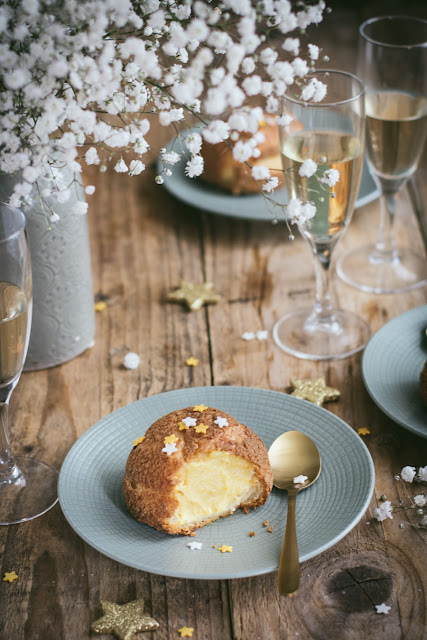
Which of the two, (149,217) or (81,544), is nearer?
(81,544)

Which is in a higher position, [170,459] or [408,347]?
[170,459]

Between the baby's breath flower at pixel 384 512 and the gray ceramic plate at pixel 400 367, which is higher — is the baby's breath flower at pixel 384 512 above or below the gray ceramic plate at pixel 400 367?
below

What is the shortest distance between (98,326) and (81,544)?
60 cm

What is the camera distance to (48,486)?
1.17 m

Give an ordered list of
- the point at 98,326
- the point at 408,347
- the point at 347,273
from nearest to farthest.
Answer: the point at 408,347, the point at 98,326, the point at 347,273

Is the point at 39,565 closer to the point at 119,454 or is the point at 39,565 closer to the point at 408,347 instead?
the point at 119,454

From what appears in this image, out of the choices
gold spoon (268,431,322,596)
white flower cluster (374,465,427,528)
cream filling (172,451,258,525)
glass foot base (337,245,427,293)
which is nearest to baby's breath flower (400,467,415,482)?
white flower cluster (374,465,427,528)

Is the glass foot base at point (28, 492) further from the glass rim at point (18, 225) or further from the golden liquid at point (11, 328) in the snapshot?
the glass rim at point (18, 225)

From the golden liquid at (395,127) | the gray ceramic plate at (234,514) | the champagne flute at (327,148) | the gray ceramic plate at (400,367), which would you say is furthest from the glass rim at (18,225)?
the golden liquid at (395,127)

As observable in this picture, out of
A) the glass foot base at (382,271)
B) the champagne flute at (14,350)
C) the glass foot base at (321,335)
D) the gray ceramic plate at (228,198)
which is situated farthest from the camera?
the gray ceramic plate at (228,198)

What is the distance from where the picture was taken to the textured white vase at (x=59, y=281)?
1.31 metres

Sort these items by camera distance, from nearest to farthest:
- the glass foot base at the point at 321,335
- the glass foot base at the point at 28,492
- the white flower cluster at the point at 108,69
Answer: the white flower cluster at the point at 108,69 → the glass foot base at the point at 28,492 → the glass foot base at the point at 321,335

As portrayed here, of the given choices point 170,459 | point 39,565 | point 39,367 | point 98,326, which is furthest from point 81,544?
point 98,326

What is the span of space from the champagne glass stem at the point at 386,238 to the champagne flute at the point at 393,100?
5 centimetres
